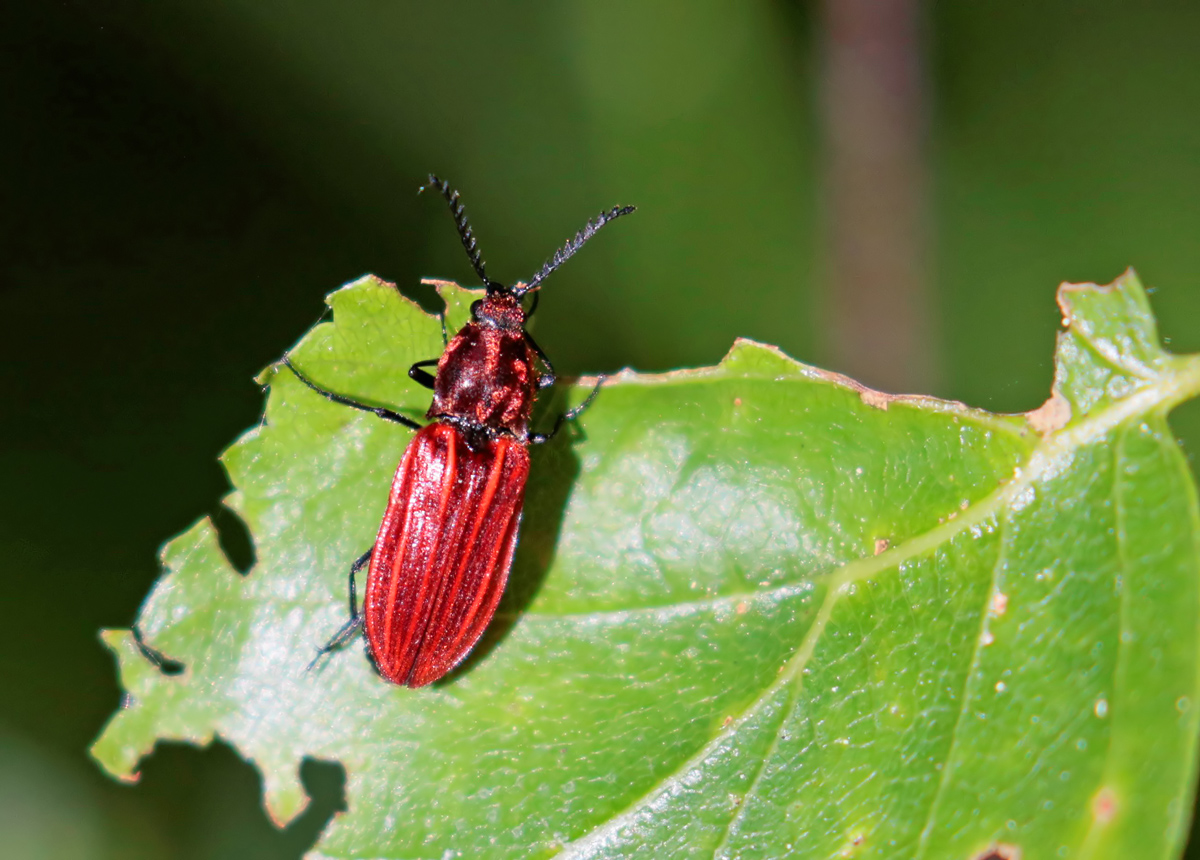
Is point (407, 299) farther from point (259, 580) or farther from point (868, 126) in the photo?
point (868, 126)

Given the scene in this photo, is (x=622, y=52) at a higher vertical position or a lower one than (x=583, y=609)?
higher

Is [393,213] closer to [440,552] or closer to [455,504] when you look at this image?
[455,504]

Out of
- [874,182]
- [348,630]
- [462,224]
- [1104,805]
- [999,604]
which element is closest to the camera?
[1104,805]

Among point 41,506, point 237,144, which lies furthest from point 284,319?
point 41,506

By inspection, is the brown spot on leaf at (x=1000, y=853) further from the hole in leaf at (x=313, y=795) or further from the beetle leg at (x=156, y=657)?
the hole in leaf at (x=313, y=795)

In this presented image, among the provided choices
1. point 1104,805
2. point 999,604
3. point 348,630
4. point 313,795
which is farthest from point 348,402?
point 1104,805

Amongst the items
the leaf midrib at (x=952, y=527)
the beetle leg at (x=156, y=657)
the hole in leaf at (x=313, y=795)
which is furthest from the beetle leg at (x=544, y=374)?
the hole in leaf at (x=313, y=795)
